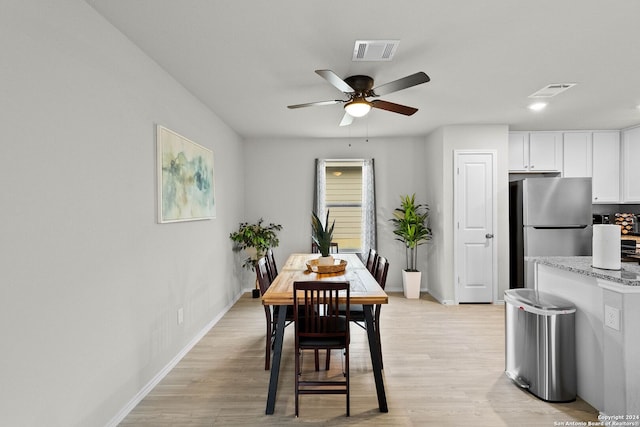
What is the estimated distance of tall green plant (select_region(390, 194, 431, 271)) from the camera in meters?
5.16

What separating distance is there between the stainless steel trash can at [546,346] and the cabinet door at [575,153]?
3.51 meters

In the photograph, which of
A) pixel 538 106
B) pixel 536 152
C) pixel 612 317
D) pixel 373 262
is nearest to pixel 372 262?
pixel 373 262

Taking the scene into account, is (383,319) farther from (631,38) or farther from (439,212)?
(631,38)

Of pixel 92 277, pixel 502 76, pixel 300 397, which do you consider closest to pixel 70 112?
pixel 92 277

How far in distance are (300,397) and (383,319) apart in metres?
1.94

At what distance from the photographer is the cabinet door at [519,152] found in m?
5.08

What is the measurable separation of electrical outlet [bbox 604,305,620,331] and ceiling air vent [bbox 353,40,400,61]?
2218mm

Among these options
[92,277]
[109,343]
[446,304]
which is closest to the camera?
[92,277]

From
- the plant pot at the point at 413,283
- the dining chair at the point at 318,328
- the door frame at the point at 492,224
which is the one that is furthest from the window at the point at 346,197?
the dining chair at the point at 318,328

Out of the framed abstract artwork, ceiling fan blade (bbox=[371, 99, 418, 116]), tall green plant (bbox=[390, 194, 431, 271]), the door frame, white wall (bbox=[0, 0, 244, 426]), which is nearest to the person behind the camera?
white wall (bbox=[0, 0, 244, 426])

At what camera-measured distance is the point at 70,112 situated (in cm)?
179

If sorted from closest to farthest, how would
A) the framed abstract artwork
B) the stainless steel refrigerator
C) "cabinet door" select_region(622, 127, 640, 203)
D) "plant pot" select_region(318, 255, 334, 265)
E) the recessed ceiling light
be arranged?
the framed abstract artwork → "plant pot" select_region(318, 255, 334, 265) → the recessed ceiling light → the stainless steel refrigerator → "cabinet door" select_region(622, 127, 640, 203)

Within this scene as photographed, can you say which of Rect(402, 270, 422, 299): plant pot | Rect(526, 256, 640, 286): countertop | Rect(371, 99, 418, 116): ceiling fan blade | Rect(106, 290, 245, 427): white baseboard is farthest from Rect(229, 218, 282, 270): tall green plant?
Rect(526, 256, 640, 286): countertop

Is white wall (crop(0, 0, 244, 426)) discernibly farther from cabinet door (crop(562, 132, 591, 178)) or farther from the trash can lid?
cabinet door (crop(562, 132, 591, 178))
